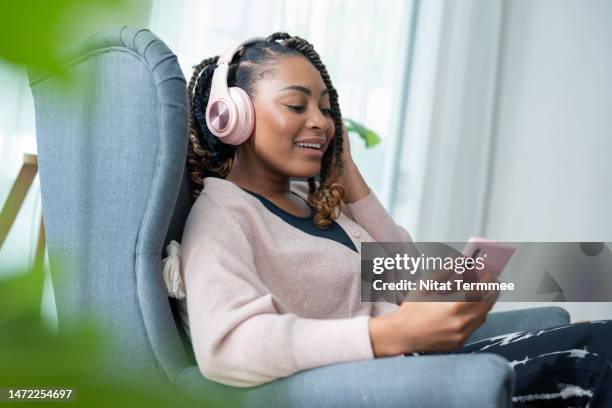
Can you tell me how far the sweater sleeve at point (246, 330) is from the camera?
77cm

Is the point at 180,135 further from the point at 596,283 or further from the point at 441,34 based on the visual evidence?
the point at 441,34

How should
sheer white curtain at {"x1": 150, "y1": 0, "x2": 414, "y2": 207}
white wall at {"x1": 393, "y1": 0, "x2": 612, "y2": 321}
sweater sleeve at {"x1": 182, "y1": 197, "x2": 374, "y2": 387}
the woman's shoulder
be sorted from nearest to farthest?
sweater sleeve at {"x1": 182, "y1": 197, "x2": 374, "y2": 387}
the woman's shoulder
sheer white curtain at {"x1": 150, "y1": 0, "x2": 414, "y2": 207}
white wall at {"x1": 393, "y1": 0, "x2": 612, "y2": 321}

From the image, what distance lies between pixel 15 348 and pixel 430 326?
589 millimetres

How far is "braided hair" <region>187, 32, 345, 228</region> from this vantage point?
3.98 feet

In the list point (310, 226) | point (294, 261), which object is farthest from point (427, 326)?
point (310, 226)

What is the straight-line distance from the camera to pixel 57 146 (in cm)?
96

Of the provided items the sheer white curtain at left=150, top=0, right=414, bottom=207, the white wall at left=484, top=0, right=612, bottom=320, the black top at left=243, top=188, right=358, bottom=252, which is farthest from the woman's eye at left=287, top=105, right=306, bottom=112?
the white wall at left=484, top=0, right=612, bottom=320

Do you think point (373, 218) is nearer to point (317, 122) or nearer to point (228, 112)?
point (317, 122)

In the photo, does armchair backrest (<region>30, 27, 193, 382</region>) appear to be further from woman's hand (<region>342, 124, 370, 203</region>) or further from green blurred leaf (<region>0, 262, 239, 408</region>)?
green blurred leaf (<region>0, 262, 239, 408</region>)

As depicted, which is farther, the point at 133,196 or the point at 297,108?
the point at 297,108

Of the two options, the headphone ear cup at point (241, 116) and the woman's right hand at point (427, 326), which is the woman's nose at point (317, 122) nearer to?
the headphone ear cup at point (241, 116)

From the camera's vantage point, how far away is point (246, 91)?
121 centimetres

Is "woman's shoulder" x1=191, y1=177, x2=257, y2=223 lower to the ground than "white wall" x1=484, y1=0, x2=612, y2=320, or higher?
lower

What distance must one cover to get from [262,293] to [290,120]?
1.21ft
